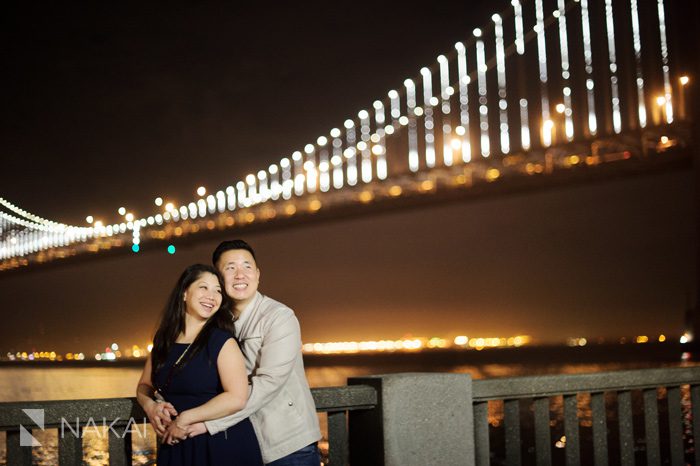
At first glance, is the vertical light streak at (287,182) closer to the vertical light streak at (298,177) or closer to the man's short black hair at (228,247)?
the vertical light streak at (298,177)

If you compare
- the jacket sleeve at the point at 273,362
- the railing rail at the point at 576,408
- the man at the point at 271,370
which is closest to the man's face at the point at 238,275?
the man at the point at 271,370

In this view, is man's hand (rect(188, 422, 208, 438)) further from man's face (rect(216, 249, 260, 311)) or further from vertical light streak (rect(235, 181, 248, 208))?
vertical light streak (rect(235, 181, 248, 208))

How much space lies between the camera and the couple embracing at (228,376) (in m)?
2.58

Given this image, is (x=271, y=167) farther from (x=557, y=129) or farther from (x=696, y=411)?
(x=696, y=411)

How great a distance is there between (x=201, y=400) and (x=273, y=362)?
0.24 metres

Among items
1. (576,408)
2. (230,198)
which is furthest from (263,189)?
(576,408)

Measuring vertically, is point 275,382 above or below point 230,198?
below

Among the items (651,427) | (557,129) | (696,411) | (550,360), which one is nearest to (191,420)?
(651,427)

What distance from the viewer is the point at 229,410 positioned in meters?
2.57

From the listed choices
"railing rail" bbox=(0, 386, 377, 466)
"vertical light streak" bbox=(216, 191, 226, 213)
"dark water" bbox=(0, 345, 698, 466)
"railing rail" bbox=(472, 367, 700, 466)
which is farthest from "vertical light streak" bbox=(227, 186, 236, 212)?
"railing rail" bbox=(0, 386, 377, 466)

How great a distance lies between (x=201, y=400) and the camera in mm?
2602

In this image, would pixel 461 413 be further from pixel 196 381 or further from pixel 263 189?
pixel 263 189

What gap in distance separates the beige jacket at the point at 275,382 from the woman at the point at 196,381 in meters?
0.05

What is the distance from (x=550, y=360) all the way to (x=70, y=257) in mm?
27621
